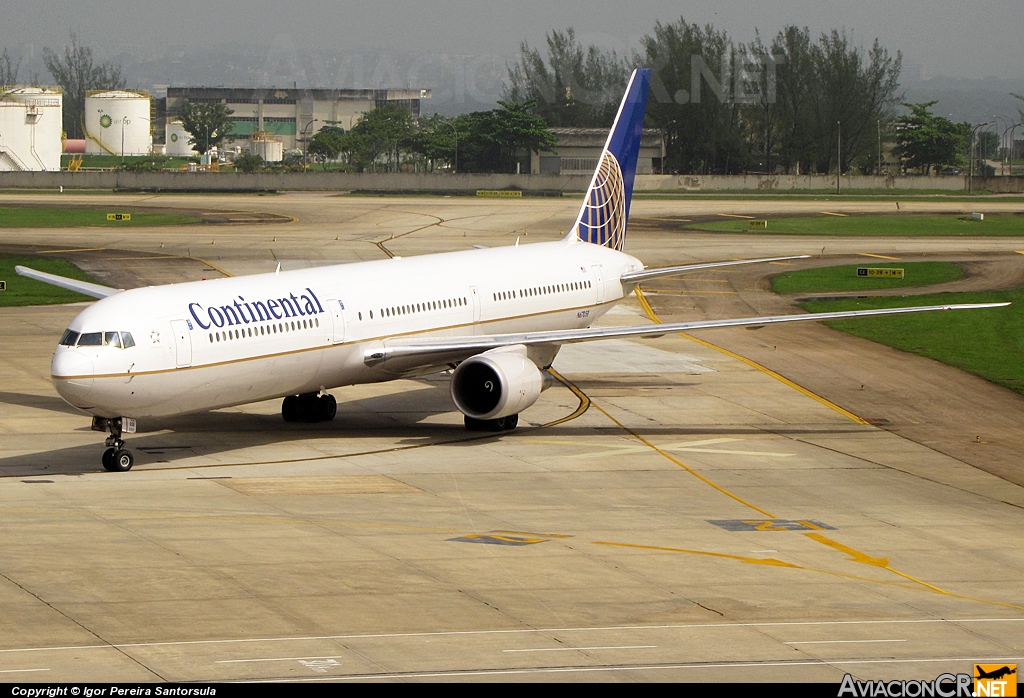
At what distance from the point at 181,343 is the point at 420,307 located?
8.81 m

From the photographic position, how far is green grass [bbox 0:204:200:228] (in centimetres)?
10651

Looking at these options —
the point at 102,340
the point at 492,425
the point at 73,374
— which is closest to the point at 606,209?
the point at 492,425

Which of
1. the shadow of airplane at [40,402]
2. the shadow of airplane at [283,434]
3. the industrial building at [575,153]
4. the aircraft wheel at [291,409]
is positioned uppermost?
Result: the industrial building at [575,153]

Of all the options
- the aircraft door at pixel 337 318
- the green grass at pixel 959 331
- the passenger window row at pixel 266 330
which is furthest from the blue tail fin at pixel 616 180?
the passenger window row at pixel 266 330

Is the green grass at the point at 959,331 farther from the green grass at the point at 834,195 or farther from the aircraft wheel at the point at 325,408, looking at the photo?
the green grass at the point at 834,195

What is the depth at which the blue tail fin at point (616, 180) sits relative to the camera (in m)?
49.4

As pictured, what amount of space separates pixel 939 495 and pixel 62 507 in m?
20.3

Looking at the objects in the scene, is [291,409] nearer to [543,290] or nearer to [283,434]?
[283,434]

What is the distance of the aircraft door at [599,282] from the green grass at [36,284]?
24.4 meters

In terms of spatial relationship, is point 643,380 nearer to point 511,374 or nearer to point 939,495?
point 511,374

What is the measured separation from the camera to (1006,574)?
24688 mm

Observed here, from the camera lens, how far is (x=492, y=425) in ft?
122

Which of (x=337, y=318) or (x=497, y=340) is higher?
(x=337, y=318)

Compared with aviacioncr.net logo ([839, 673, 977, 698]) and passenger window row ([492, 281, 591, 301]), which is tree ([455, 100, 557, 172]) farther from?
aviacioncr.net logo ([839, 673, 977, 698])
